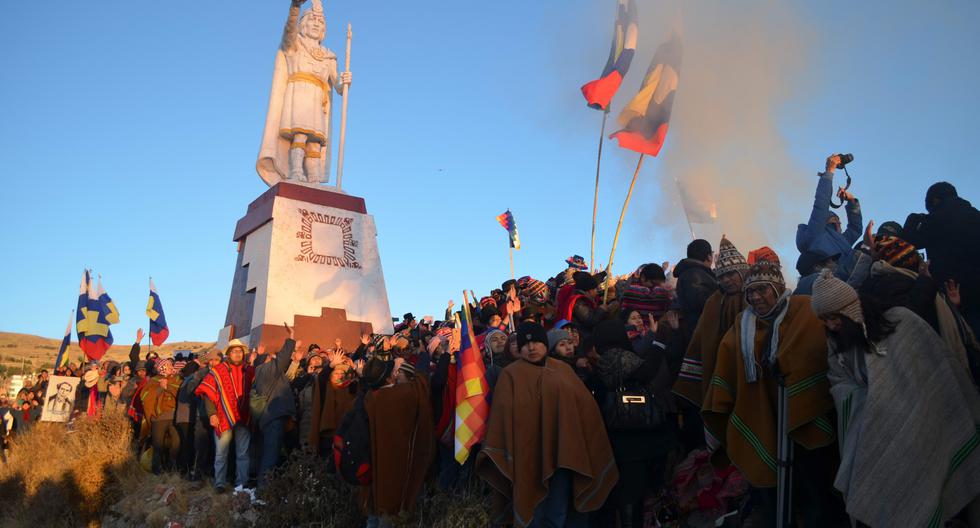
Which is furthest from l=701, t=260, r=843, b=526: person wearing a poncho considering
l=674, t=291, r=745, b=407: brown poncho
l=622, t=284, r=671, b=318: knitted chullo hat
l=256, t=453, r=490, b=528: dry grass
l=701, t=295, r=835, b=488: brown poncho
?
l=256, t=453, r=490, b=528: dry grass

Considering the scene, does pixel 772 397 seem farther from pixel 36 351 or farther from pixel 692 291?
pixel 36 351

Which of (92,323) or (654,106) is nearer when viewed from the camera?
(654,106)

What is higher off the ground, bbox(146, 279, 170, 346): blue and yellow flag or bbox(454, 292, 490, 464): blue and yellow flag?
bbox(146, 279, 170, 346): blue and yellow flag

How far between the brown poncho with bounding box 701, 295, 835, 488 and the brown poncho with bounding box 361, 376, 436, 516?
8.62 feet

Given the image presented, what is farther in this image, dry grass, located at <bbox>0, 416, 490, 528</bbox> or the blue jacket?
dry grass, located at <bbox>0, 416, 490, 528</bbox>

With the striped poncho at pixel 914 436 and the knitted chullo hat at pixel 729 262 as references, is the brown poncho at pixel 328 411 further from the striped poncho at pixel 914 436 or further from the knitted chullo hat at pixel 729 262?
the striped poncho at pixel 914 436

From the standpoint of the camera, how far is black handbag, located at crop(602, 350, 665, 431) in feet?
16.5

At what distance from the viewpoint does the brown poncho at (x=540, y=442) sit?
195 inches

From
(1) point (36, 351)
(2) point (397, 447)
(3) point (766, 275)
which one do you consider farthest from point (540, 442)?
(1) point (36, 351)

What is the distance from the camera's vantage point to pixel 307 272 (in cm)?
1378

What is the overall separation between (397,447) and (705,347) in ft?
8.68

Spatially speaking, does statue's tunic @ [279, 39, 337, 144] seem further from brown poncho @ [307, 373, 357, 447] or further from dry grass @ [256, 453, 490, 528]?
dry grass @ [256, 453, 490, 528]

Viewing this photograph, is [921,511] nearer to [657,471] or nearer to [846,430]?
[846,430]

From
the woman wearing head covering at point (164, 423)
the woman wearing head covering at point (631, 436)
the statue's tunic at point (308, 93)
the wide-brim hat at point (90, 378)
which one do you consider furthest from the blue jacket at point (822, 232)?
the wide-brim hat at point (90, 378)
